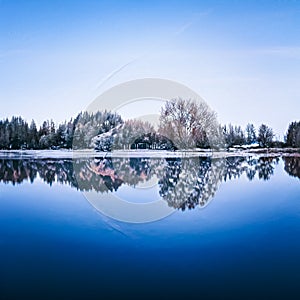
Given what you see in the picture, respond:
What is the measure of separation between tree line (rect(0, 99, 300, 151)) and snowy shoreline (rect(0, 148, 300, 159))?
164mm

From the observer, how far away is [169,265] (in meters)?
1.84

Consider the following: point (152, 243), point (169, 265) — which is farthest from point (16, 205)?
point (169, 265)

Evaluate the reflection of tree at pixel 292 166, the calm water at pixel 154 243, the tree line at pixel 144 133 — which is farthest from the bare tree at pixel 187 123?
the reflection of tree at pixel 292 166

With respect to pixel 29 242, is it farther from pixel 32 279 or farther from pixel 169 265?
pixel 169 265

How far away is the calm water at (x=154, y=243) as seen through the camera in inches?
62.2

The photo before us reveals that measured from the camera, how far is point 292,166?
6.52 m

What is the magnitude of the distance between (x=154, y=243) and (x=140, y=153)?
4955 millimetres

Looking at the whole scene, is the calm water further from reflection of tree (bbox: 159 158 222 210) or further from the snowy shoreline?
the snowy shoreline

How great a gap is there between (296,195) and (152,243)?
2234 millimetres

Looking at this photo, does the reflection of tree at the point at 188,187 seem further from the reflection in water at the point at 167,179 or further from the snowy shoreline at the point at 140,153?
the snowy shoreline at the point at 140,153

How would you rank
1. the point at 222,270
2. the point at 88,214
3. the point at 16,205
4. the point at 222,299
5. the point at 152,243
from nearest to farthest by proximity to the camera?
the point at 222,299, the point at 222,270, the point at 152,243, the point at 88,214, the point at 16,205

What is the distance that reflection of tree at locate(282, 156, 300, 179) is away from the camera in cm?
547

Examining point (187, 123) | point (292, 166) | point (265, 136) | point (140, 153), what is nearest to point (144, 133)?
point (187, 123)

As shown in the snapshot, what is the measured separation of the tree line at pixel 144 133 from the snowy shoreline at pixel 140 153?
16 cm
